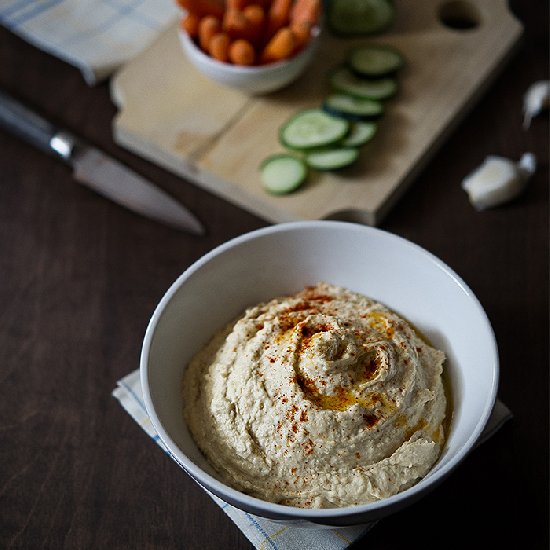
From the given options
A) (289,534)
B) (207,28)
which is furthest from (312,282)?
(207,28)

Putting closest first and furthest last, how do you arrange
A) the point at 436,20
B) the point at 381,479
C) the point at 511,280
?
the point at 381,479 → the point at 511,280 → the point at 436,20

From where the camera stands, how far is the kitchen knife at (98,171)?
88.5 inches

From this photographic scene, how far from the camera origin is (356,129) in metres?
2.38

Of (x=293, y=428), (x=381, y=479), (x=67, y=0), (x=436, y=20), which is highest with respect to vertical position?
(x=67, y=0)

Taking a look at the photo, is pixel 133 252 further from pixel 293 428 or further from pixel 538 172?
pixel 538 172

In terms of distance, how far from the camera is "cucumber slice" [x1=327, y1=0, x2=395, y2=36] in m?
2.65

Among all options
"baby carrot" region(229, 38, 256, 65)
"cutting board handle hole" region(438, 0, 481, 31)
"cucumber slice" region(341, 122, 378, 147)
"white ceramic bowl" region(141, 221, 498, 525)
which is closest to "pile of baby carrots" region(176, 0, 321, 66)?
"baby carrot" region(229, 38, 256, 65)

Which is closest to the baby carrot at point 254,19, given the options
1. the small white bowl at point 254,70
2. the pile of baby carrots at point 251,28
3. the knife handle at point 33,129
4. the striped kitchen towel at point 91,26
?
the pile of baby carrots at point 251,28

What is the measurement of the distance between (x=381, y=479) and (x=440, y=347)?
0.39m

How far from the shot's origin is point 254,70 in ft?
7.77

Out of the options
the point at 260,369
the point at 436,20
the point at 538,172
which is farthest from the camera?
the point at 436,20

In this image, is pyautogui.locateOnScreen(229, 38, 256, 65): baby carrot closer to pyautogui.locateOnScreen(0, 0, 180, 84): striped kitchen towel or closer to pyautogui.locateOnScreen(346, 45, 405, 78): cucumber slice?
pyautogui.locateOnScreen(346, 45, 405, 78): cucumber slice

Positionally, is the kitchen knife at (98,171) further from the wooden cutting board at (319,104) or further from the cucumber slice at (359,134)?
the cucumber slice at (359,134)

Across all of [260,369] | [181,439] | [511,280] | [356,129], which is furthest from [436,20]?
[181,439]
